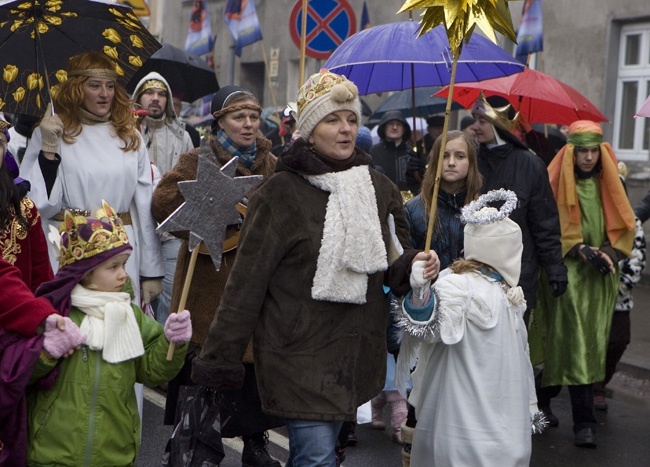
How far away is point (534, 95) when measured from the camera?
8.48m

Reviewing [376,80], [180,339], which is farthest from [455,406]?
[376,80]

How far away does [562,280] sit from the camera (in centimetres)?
678

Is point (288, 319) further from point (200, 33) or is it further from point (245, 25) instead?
point (200, 33)

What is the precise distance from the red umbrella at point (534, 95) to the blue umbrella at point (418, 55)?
51 cm

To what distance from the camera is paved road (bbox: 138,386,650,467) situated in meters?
6.52

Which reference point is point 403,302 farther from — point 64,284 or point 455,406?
point 64,284

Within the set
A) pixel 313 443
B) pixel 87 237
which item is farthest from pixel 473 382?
pixel 87 237

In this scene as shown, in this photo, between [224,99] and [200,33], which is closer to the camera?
[224,99]

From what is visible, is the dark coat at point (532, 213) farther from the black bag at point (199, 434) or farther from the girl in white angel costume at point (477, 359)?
the black bag at point (199, 434)

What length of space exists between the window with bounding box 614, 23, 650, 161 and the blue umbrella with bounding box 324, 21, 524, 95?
814 cm

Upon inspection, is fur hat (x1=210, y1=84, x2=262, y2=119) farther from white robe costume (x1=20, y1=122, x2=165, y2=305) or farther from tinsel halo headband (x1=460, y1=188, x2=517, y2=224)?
tinsel halo headband (x1=460, y1=188, x2=517, y2=224)

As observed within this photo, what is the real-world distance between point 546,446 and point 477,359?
2192 millimetres

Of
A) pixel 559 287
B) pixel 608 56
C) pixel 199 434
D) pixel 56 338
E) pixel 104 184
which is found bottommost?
pixel 199 434

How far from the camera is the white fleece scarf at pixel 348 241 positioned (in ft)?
14.2
